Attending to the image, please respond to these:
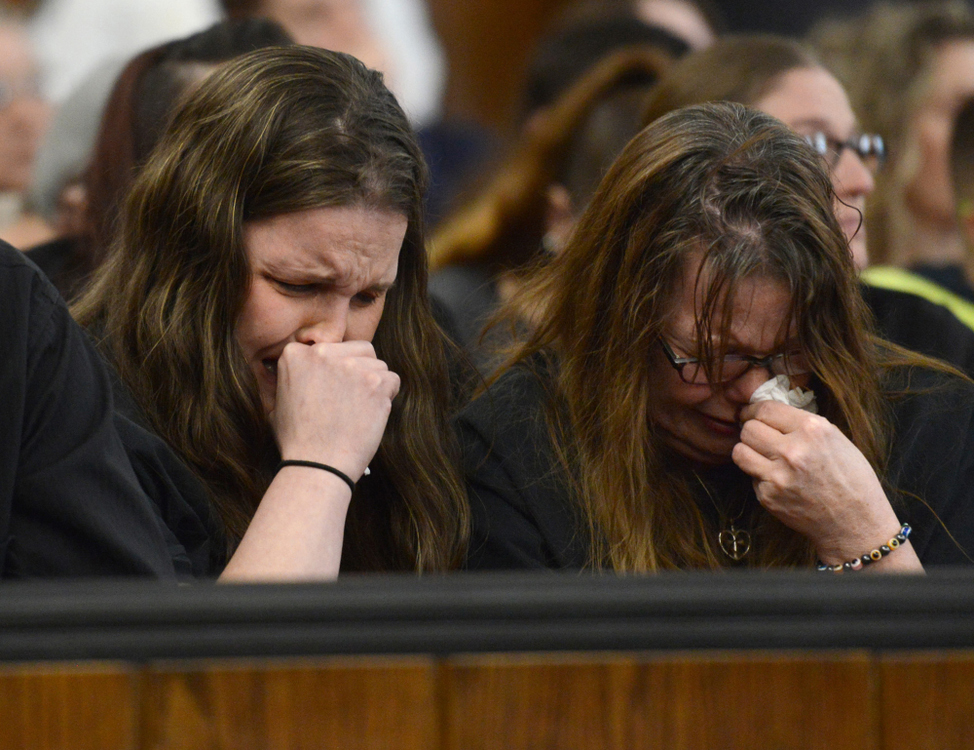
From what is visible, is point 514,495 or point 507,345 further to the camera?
point 507,345

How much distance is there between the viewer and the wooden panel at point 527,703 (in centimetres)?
91

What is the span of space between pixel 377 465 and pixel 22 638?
0.87 metres

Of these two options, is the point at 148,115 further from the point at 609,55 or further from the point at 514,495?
the point at 609,55

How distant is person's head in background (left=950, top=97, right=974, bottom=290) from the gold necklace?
119cm

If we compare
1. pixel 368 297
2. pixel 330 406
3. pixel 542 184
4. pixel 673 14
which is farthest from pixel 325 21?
pixel 330 406

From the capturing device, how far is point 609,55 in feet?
9.73

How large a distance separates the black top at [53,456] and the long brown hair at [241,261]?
0.30 m

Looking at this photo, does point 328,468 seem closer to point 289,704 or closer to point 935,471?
point 289,704

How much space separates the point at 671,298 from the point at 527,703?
772 millimetres

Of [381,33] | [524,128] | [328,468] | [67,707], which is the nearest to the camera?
[67,707]

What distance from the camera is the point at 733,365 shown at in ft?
5.19

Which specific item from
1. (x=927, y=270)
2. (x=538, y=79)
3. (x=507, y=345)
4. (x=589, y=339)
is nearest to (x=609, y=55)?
(x=538, y=79)

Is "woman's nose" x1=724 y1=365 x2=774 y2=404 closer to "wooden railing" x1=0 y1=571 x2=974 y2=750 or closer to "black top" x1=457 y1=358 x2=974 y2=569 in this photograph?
"black top" x1=457 y1=358 x2=974 y2=569

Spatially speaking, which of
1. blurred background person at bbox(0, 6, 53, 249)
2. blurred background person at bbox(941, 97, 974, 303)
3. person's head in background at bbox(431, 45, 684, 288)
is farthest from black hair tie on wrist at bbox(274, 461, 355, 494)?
blurred background person at bbox(941, 97, 974, 303)
